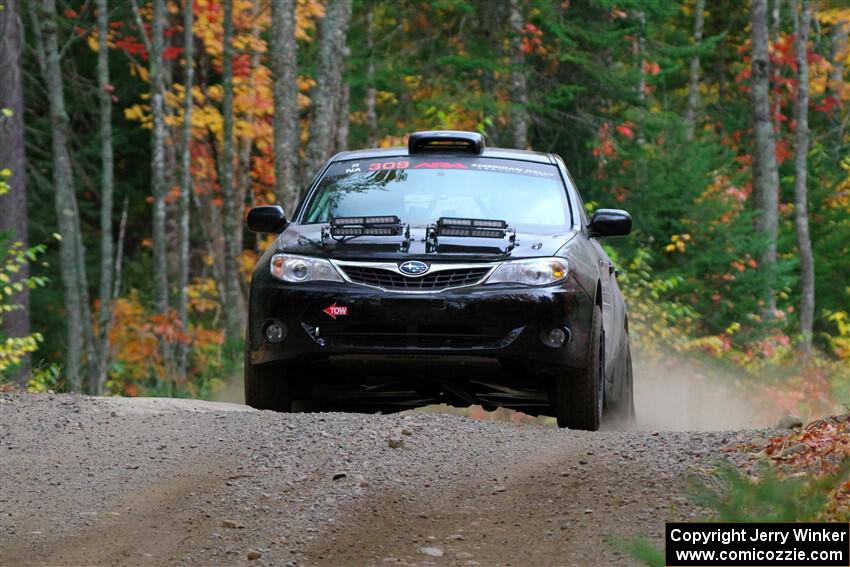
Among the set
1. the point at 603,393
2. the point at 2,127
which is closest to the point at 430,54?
the point at 2,127

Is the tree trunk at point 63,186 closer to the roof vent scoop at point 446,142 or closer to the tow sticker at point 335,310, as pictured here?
the roof vent scoop at point 446,142

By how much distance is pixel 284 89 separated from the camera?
21141 millimetres

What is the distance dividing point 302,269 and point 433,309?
85cm

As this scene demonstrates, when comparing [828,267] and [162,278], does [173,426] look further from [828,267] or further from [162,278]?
[828,267]

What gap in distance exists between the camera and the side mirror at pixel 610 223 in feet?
34.1

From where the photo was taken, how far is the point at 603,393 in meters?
10.4

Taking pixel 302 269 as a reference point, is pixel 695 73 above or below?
above

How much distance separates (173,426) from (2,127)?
14.0m

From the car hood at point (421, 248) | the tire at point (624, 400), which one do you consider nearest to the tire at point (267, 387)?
the car hood at point (421, 248)

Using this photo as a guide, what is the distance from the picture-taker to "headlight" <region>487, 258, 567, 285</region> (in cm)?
916

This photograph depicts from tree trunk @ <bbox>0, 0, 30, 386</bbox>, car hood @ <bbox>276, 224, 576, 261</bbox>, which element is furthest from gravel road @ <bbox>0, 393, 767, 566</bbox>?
tree trunk @ <bbox>0, 0, 30, 386</bbox>

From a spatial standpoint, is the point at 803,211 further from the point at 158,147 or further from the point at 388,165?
the point at 388,165

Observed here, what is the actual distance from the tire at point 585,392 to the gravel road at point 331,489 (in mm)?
189

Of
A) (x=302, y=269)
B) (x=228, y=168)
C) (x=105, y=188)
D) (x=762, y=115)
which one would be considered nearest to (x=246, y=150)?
(x=228, y=168)
